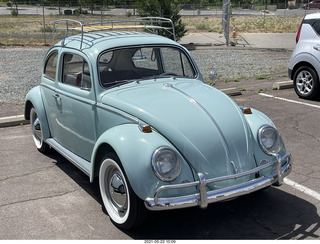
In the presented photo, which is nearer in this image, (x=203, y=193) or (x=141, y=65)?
(x=203, y=193)

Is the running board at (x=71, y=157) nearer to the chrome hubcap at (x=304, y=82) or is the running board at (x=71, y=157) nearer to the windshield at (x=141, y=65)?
the windshield at (x=141, y=65)

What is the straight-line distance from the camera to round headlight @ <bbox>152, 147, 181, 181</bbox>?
350 centimetres

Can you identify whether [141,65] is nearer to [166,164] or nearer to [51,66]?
[51,66]

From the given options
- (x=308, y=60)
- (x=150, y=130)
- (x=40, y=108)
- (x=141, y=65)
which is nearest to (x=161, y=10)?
(x=308, y=60)

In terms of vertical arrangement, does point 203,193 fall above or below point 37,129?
above

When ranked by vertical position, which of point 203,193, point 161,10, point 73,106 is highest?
point 161,10

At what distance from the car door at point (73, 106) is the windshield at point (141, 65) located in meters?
0.23

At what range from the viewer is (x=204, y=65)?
14164mm

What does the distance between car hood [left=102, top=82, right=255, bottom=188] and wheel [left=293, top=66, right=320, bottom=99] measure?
509cm

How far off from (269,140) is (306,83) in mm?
5426

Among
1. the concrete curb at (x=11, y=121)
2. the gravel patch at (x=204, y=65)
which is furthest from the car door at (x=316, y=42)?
the concrete curb at (x=11, y=121)

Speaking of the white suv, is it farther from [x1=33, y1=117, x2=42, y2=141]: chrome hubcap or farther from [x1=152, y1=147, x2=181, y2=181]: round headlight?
[x1=152, y1=147, x2=181, y2=181]: round headlight

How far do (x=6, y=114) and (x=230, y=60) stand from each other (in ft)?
31.4

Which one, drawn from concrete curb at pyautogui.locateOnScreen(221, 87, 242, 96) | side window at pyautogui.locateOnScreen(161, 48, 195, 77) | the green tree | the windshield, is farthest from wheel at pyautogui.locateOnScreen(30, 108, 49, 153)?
the green tree
